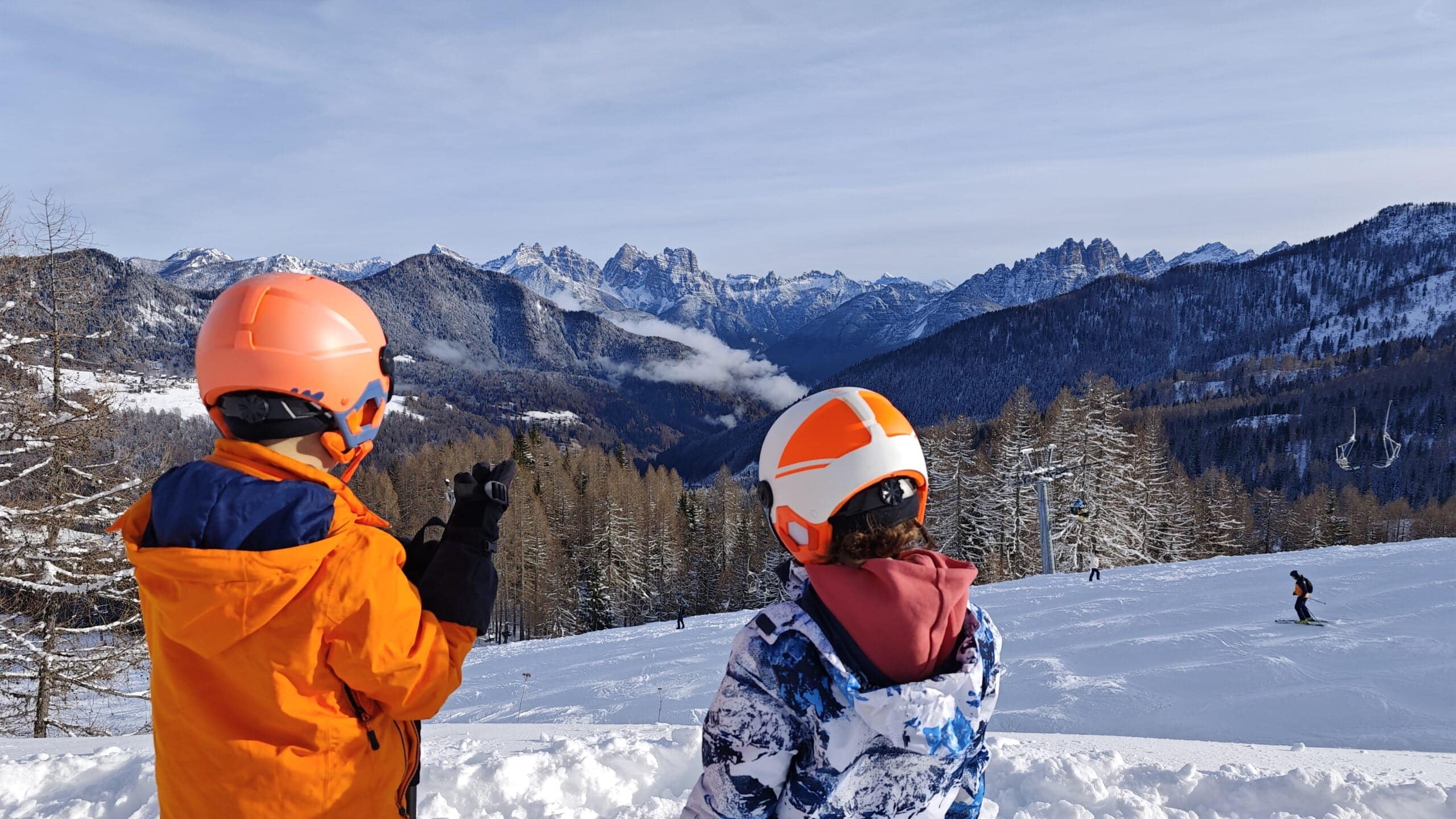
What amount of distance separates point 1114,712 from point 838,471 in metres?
10.2

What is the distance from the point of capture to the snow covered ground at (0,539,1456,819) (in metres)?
4.35

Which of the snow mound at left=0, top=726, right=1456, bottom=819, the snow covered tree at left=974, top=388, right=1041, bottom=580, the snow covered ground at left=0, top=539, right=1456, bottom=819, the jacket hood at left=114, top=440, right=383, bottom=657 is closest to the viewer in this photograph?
the jacket hood at left=114, top=440, right=383, bottom=657

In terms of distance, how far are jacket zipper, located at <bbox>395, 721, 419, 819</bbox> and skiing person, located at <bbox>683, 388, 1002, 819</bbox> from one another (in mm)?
869

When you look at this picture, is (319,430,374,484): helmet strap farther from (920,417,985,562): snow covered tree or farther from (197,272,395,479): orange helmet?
(920,417,985,562): snow covered tree

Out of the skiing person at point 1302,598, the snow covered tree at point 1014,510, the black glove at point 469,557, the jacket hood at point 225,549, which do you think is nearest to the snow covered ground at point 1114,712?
the skiing person at point 1302,598

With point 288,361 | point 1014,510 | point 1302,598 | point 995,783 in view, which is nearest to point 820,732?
point 288,361

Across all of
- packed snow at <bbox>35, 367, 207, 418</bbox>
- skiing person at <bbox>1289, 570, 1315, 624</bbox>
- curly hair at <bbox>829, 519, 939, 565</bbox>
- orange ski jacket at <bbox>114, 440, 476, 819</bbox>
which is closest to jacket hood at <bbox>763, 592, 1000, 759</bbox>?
curly hair at <bbox>829, 519, 939, 565</bbox>

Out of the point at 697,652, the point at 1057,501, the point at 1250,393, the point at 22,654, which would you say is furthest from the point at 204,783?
the point at 1250,393

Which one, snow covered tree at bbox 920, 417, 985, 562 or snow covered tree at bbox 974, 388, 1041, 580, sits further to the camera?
snow covered tree at bbox 920, 417, 985, 562

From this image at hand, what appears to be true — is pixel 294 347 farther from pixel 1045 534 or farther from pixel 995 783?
pixel 1045 534

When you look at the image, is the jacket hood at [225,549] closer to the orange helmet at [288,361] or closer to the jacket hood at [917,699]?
the orange helmet at [288,361]

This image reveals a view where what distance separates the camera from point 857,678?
6.24 feet

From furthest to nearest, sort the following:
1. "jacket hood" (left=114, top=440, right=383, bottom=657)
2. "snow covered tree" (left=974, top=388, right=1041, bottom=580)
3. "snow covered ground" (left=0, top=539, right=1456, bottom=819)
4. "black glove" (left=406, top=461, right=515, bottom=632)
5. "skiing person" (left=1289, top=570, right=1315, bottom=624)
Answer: "snow covered tree" (left=974, top=388, right=1041, bottom=580) < "skiing person" (left=1289, top=570, right=1315, bottom=624) < "snow covered ground" (left=0, top=539, right=1456, bottom=819) < "black glove" (left=406, top=461, right=515, bottom=632) < "jacket hood" (left=114, top=440, right=383, bottom=657)

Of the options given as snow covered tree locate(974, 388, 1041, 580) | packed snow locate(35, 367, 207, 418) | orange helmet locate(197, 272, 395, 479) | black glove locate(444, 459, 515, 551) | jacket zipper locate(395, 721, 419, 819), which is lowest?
snow covered tree locate(974, 388, 1041, 580)
